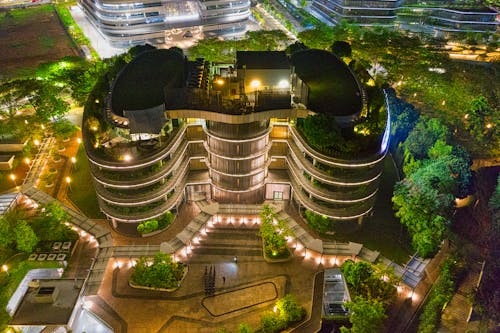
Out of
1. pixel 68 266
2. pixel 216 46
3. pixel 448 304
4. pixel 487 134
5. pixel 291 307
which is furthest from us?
pixel 216 46

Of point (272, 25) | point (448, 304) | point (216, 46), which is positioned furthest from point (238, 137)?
point (272, 25)

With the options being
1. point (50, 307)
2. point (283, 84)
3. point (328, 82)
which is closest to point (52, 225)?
point (50, 307)

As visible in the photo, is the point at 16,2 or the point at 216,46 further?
the point at 16,2

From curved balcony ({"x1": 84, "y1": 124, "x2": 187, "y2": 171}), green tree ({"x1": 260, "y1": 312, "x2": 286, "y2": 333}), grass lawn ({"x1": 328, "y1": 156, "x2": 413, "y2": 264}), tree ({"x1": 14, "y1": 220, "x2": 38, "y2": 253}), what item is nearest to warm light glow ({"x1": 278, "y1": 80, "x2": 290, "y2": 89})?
curved balcony ({"x1": 84, "y1": 124, "x2": 187, "y2": 171})

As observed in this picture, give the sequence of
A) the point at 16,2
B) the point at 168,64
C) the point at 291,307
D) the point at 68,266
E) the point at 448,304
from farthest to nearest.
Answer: the point at 16,2 < the point at 168,64 < the point at 68,266 < the point at 448,304 < the point at 291,307

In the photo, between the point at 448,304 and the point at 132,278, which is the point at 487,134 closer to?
the point at 448,304

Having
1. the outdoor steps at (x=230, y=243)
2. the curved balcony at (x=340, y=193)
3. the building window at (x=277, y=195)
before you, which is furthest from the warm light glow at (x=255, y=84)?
the outdoor steps at (x=230, y=243)

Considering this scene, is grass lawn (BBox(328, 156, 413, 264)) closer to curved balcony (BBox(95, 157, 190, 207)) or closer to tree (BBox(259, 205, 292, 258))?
tree (BBox(259, 205, 292, 258))
